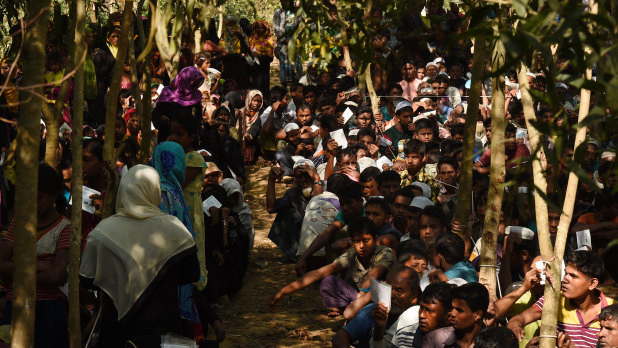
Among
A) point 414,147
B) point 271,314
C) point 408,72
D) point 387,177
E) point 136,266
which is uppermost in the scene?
point 408,72

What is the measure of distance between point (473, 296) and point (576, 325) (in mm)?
1055

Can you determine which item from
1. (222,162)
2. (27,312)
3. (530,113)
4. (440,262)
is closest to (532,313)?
(440,262)

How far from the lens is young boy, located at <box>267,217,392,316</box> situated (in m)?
7.14

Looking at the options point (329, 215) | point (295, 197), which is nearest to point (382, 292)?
point (329, 215)

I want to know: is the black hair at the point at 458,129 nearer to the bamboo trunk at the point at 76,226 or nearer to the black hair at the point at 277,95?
the black hair at the point at 277,95

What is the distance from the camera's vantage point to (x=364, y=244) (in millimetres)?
7355

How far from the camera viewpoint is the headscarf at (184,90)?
33.1ft

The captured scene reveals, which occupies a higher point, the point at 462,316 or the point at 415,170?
the point at 415,170

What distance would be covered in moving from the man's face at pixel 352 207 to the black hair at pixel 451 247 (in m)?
1.88

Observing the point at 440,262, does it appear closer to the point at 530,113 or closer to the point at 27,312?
the point at 530,113

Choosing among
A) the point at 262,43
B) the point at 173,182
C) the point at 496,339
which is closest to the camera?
the point at 496,339

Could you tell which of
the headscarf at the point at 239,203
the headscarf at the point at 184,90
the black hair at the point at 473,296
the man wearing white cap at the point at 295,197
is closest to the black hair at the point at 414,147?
the man wearing white cap at the point at 295,197

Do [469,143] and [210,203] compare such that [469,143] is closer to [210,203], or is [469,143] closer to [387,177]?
[387,177]

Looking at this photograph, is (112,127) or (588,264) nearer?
(112,127)
